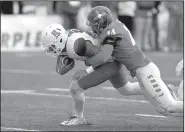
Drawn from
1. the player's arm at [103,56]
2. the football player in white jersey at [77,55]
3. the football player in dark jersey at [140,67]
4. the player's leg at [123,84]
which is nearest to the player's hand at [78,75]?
the football player in white jersey at [77,55]

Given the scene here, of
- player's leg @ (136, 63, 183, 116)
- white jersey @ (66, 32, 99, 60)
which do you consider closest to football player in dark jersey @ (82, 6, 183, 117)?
player's leg @ (136, 63, 183, 116)

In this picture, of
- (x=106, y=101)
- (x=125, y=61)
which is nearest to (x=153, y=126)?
(x=125, y=61)

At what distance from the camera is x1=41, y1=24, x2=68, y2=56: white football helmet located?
312 inches

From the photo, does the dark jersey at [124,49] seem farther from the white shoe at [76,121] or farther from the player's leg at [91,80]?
the white shoe at [76,121]

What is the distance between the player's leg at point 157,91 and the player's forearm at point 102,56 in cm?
49

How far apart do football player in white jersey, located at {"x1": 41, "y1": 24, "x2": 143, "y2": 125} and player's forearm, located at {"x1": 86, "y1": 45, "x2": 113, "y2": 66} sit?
0.05ft

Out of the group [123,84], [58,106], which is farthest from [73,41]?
[58,106]

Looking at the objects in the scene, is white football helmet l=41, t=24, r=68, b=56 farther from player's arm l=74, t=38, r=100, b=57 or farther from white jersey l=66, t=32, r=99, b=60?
player's arm l=74, t=38, r=100, b=57

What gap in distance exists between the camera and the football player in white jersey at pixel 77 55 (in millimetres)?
7883

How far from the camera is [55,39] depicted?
792 centimetres

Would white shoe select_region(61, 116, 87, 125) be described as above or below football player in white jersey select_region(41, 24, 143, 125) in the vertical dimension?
below

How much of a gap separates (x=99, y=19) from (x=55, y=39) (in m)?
0.50

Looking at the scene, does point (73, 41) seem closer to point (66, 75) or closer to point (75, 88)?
point (75, 88)

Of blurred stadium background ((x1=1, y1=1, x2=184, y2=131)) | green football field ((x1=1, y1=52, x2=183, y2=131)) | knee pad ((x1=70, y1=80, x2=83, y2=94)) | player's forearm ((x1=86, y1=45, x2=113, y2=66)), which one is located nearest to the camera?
player's forearm ((x1=86, y1=45, x2=113, y2=66))
